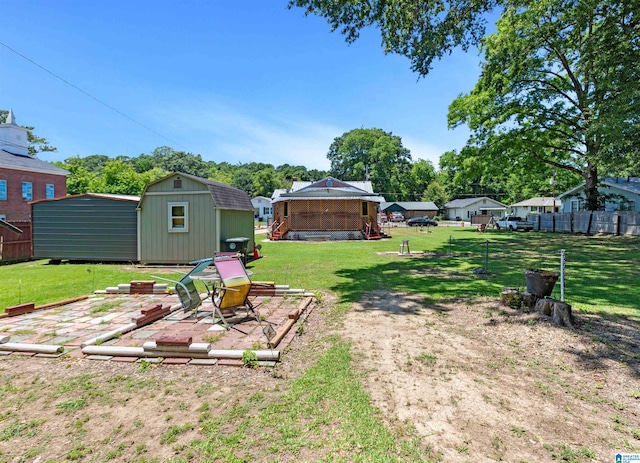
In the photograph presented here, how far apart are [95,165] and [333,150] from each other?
196ft

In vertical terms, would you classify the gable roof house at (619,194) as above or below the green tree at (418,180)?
below

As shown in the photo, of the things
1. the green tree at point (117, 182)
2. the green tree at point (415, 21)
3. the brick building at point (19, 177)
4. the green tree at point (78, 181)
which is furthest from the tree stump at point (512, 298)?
the green tree at point (78, 181)

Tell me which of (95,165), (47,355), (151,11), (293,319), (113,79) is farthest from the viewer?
(95,165)

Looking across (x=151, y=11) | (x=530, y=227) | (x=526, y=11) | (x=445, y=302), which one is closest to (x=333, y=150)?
(x=530, y=227)

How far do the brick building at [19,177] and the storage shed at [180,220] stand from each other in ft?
67.7

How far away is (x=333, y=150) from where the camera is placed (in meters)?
83.2

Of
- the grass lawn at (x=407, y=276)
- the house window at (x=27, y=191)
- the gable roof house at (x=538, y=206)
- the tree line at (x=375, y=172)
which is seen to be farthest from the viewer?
the tree line at (x=375, y=172)

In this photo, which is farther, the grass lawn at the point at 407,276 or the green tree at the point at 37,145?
the green tree at the point at 37,145

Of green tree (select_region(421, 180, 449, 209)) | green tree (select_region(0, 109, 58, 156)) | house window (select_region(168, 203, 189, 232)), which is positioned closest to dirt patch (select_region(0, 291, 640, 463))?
house window (select_region(168, 203, 189, 232))

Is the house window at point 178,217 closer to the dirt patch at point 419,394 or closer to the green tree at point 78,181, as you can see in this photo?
the dirt patch at point 419,394

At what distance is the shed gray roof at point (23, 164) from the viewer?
26703 mm

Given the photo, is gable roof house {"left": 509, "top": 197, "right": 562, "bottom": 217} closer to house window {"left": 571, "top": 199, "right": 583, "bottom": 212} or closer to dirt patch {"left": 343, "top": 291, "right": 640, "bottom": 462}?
house window {"left": 571, "top": 199, "right": 583, "bottom": 212}

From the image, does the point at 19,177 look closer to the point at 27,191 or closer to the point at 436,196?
the point at 27,191

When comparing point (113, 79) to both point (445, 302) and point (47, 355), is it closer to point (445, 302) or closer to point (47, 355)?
point (47, 355)
